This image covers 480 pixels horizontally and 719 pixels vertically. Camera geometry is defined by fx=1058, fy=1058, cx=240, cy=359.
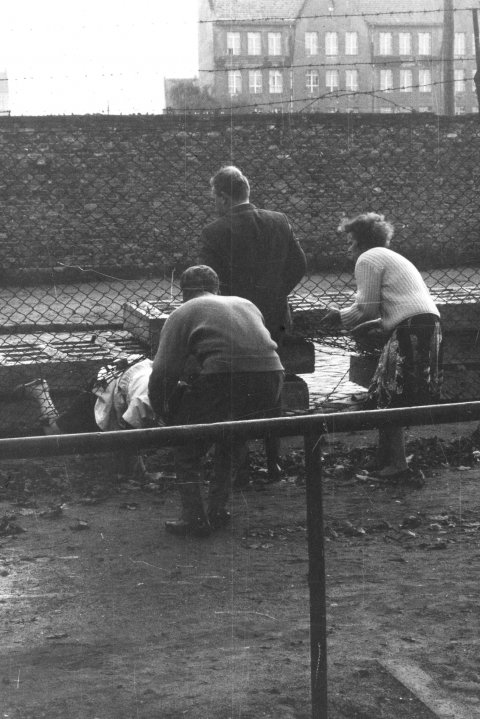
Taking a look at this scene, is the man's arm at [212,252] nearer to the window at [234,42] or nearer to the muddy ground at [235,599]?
the muddy ground at [235,599]

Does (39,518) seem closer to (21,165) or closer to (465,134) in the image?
(21,165)

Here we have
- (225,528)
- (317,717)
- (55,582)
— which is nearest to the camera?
(317,717)

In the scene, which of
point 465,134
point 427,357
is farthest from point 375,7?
point 427,357

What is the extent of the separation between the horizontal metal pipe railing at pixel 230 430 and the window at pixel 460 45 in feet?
232

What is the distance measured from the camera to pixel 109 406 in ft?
22.0

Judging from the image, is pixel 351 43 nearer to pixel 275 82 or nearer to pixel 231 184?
pixel 275 82

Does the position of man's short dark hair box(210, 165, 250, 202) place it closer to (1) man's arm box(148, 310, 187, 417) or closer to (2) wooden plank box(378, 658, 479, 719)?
(1) man's arm box(148, 310, 187, 417)

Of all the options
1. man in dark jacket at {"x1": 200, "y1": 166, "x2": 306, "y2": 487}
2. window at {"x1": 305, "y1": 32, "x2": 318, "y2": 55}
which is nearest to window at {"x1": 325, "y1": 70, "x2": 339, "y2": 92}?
window at {"x1": 305, "y1": 32, "x2": 318, "y2": 55}

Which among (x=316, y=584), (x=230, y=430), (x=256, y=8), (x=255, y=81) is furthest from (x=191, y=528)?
(x=255, y=81)

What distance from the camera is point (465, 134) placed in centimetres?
1981

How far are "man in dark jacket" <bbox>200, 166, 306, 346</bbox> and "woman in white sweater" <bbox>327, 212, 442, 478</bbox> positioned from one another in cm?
43

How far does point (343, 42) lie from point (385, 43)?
7152 mm

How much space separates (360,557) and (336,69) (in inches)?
2805

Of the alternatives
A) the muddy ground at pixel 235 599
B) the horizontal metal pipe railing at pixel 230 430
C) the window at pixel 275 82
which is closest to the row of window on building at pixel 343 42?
the window at pixel 275 82
